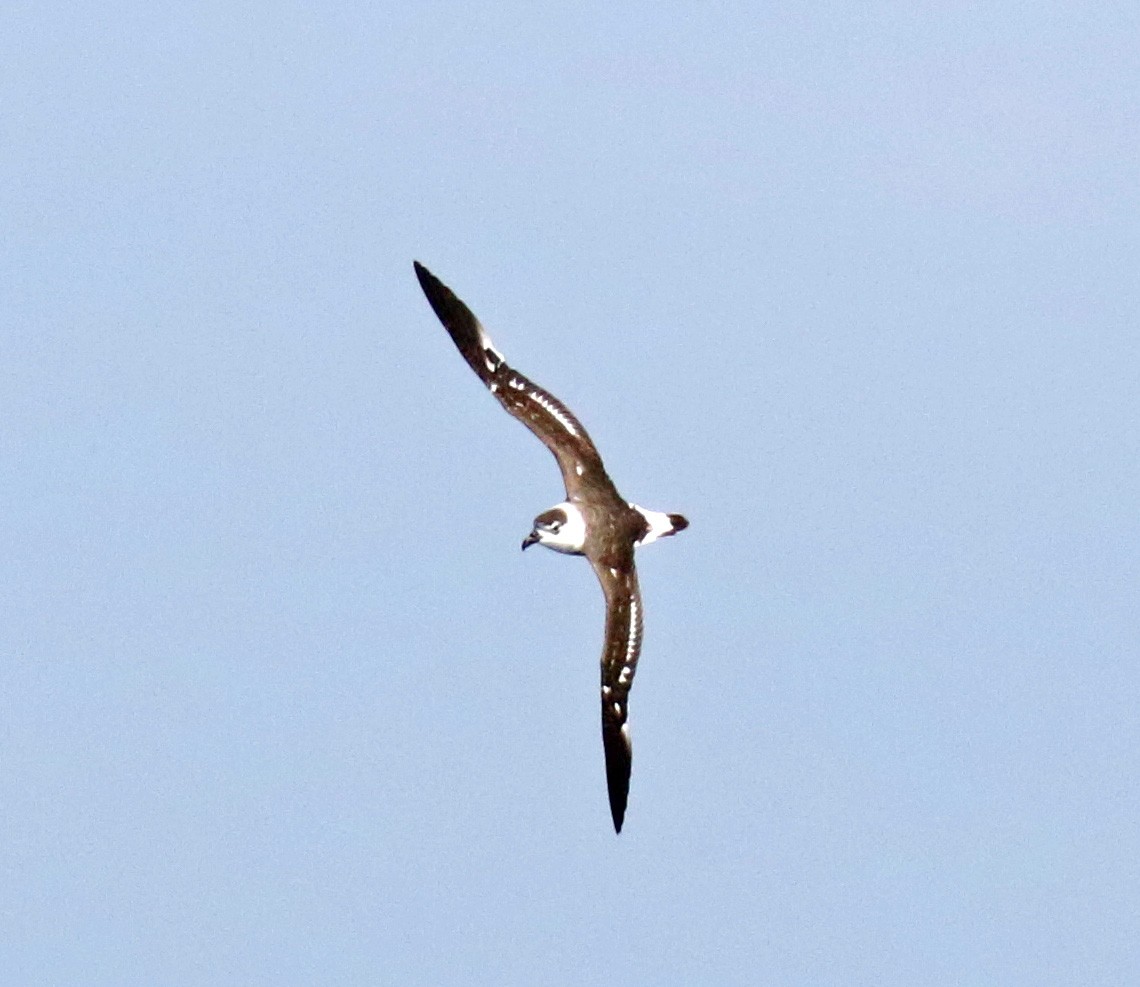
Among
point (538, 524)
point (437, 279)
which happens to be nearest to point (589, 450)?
point (538, 524)

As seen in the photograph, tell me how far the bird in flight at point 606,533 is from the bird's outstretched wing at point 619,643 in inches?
0.5

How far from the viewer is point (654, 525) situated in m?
37.0

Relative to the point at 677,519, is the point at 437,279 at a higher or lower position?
higher

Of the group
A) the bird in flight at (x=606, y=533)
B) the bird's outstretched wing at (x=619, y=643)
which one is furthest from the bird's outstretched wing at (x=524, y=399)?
the bird's outstretched wing at (x=619, y=643)

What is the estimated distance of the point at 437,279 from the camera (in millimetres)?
38594

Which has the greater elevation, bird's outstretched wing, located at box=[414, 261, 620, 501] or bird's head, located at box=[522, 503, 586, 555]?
bird's outstretched wing, located at box=[414, 261, 620, 501]

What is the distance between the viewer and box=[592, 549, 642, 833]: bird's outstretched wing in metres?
36.2

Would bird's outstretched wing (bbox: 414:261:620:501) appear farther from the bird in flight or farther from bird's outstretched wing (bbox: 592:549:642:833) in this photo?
bird's outstretched wing (bbox: 592:549:642:833)

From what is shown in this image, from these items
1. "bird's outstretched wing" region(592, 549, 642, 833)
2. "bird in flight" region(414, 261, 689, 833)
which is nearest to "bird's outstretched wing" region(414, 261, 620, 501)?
"bird in flight" region(414, 261, 689, 833)

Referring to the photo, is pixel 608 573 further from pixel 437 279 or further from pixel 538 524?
pixel 437 279

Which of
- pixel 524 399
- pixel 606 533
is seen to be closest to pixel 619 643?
pixel 606 533

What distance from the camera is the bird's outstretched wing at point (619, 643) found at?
36250 mm

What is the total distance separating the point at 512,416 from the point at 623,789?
5.57 m

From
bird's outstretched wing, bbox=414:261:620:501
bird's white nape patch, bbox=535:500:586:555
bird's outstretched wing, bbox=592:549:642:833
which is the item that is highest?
bird's outstretched wing, bbox=414:261:620:501
